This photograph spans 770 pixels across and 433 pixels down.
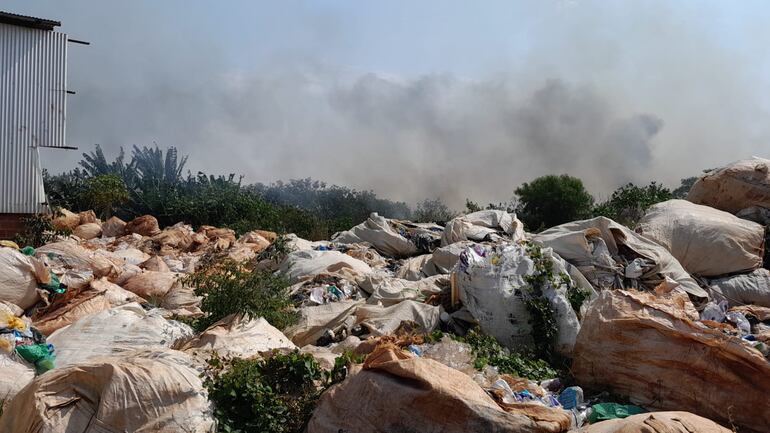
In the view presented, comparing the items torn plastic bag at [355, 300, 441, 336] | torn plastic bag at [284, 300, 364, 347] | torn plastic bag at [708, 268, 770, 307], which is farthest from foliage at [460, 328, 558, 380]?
torn plastic bag at [708, 268, 770, 307]

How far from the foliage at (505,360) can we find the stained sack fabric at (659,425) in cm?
113

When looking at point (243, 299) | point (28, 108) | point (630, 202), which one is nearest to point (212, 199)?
point (28, 108)

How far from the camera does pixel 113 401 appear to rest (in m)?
3.17

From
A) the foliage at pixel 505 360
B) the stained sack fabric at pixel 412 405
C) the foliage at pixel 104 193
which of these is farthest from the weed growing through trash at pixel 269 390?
the foliage at pixel 104 193

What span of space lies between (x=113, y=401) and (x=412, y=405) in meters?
1.27

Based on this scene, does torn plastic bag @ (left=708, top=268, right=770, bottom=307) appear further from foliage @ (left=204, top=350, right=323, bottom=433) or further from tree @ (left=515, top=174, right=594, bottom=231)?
tree @ (left=515, top=174, right=594, bottom=231)

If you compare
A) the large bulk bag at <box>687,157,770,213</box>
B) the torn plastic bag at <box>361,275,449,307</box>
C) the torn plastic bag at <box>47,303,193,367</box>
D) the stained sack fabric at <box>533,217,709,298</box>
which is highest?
the large bulk bag at <box>687,157,770,213</box>

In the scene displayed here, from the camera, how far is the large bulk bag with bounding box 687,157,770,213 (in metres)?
7.67

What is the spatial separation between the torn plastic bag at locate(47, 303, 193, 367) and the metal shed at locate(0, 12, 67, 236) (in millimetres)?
6720

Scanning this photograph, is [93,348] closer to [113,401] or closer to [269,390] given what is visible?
[113,401]

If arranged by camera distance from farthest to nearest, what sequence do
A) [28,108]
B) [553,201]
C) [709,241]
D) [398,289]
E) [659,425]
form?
[553,201] < [28,108] < [709,241] < [398,289] < [659,425]

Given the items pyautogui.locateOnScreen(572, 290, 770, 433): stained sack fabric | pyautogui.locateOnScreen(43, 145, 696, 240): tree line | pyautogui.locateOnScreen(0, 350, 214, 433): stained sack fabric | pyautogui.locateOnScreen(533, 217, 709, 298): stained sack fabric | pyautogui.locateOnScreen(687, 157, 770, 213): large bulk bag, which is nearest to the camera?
pyautogui.locateOnScreen(0, 350, 214, 433): stained sack fabric

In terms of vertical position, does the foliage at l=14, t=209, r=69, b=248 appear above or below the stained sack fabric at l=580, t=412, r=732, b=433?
below

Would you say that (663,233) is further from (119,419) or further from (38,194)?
(38,194)
